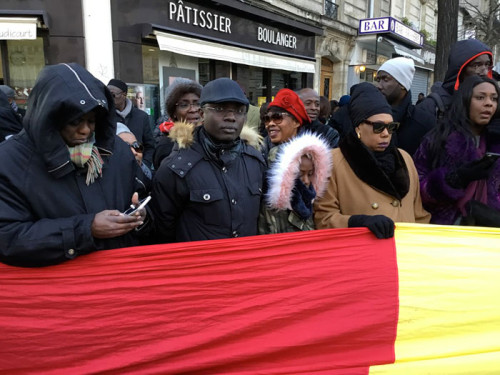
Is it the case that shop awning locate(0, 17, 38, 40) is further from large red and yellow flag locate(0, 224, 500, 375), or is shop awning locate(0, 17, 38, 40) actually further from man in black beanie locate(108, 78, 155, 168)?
large red and yellow flag locate(0, 224, 500, 375)

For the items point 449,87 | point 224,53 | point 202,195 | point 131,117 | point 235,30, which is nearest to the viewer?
point 202,195

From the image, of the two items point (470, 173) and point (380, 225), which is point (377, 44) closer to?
point (470, 173)

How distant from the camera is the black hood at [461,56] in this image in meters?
3.23

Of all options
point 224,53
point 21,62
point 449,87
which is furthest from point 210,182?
point 224,53

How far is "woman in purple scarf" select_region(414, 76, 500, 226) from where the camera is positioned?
8.14ft

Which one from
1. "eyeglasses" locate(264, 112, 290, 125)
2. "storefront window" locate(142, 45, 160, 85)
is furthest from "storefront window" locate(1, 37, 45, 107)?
"eyeglasses" locate(264, 112, 290, 125)

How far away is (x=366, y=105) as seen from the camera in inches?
92.7

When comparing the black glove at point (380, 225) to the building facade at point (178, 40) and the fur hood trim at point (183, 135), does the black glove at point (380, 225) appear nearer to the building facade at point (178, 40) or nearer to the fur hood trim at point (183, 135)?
the fur hood trim at point (183, 135)

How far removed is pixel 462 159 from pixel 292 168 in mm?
1210

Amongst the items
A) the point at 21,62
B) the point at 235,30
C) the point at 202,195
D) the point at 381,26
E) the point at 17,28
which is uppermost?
the point at 381,26

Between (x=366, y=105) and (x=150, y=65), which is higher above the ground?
(x=150, y=65)

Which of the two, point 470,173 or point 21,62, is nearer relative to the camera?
point 470,173

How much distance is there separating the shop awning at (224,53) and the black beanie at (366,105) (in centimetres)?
689

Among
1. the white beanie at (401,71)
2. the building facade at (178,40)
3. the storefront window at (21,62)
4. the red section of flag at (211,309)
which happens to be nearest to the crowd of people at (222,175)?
the red section of flag at (211,309)
